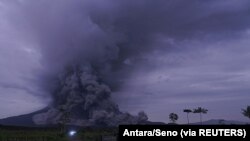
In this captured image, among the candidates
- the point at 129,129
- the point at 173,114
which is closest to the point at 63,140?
the point at 129,129

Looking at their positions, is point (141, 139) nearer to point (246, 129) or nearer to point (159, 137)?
point (159, 137)

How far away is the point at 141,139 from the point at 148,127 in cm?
67

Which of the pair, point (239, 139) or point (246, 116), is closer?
point (239, 139)

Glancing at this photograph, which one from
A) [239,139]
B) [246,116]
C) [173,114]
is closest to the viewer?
[239,139]

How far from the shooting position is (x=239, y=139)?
16859 millimetres

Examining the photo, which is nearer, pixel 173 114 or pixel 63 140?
pixel 63 140

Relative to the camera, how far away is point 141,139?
17.4 meters

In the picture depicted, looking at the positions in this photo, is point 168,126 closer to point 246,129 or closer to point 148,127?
point 148,127

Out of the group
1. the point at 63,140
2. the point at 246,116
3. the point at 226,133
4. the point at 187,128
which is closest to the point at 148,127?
the point at 187,128

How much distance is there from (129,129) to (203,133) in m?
3.54

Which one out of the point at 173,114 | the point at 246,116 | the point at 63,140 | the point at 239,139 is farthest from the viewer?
the point at 173,114

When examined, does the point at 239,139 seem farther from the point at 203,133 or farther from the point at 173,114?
the point at 173,114

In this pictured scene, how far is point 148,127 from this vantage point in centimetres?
1755

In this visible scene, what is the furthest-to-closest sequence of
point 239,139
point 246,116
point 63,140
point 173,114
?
point 173,114, point 246,116, point 63,140, point 239,139
